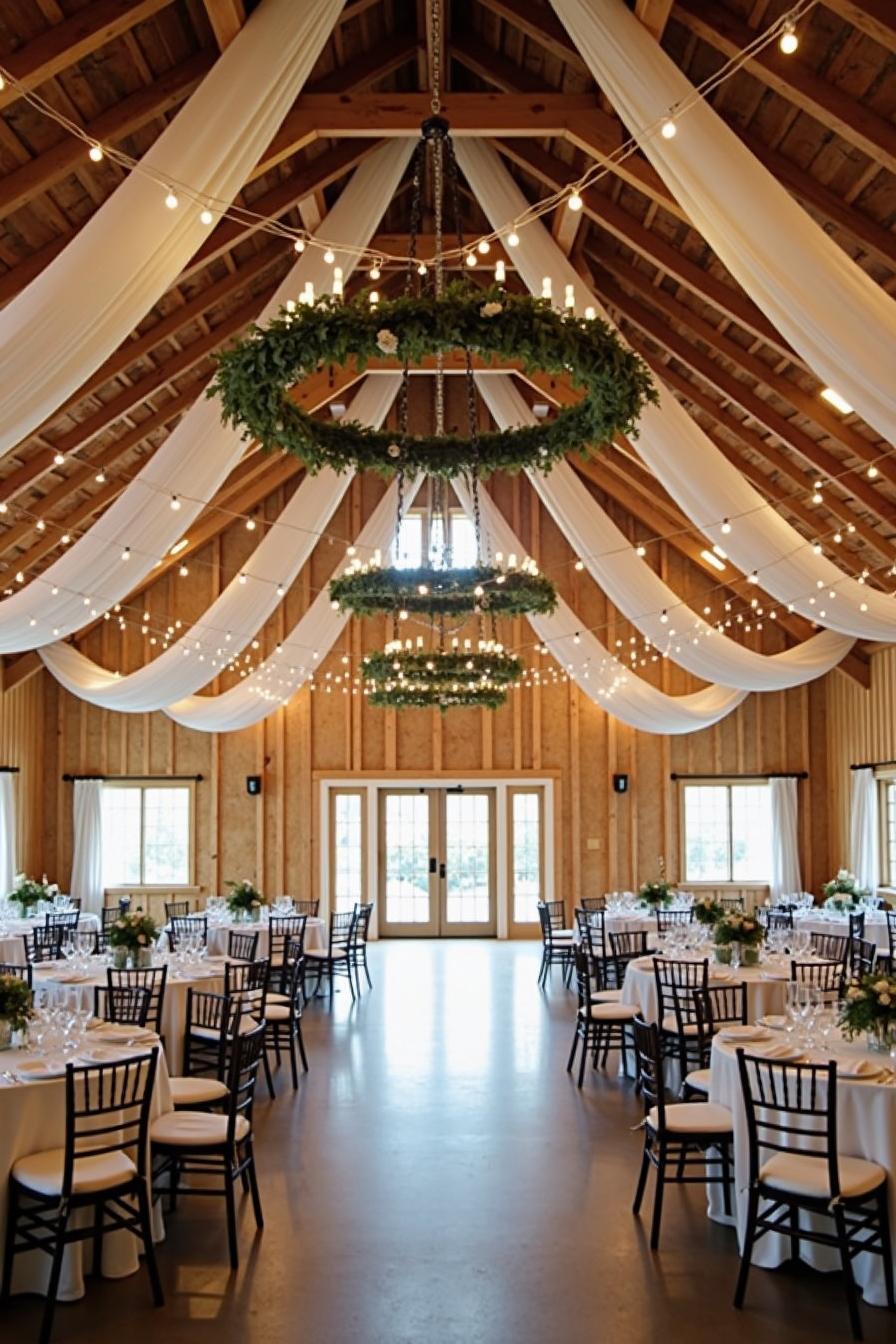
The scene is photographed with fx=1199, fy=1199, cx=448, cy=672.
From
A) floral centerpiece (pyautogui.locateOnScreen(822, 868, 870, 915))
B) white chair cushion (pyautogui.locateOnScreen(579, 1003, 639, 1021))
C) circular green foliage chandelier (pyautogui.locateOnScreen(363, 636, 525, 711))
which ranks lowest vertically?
white chair cushion (pyautogui.locateOnScreen(579, 1003, 639, 1021))

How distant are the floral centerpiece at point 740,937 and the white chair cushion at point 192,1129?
428 centimetres

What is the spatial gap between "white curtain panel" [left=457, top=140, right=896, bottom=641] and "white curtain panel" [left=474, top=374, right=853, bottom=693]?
3.89 feet

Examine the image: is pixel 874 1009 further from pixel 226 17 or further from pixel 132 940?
pixel 226 17

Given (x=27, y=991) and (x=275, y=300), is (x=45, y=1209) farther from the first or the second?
(x=275, y=300)

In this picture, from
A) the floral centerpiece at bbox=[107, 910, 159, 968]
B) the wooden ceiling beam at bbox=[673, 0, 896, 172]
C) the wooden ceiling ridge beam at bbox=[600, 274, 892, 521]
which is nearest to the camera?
the wooden ceiling beam at bbox=[673, 0, 896, 172]

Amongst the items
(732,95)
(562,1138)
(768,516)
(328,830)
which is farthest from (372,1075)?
(328,830)

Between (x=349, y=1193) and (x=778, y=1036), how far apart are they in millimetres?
2526

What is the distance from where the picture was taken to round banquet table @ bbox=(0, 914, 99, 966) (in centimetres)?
1171

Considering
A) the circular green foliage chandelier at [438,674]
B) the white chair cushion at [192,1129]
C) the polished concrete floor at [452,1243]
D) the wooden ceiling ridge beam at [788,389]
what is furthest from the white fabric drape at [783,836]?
the white chair cushion at [192,1129]

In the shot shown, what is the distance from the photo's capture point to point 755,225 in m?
6.35

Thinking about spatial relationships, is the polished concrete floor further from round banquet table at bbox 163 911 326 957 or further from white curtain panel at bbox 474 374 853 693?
white curtain panel at bbox 474 374 853 693

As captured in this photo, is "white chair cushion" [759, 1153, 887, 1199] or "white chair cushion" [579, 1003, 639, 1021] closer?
"white chair cushion" [759, 1153, 887, 1199]

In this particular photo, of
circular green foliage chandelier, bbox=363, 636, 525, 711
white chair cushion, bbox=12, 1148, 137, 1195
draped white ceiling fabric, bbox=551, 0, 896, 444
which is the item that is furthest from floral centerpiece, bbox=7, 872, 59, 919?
draped white ceiling fabric, bbox=551, 0, 896, 444

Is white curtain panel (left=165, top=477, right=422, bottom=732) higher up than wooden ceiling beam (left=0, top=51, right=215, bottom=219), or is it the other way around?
wooden ceiling beam (left=0, top=51, right=215, bottom=219)
